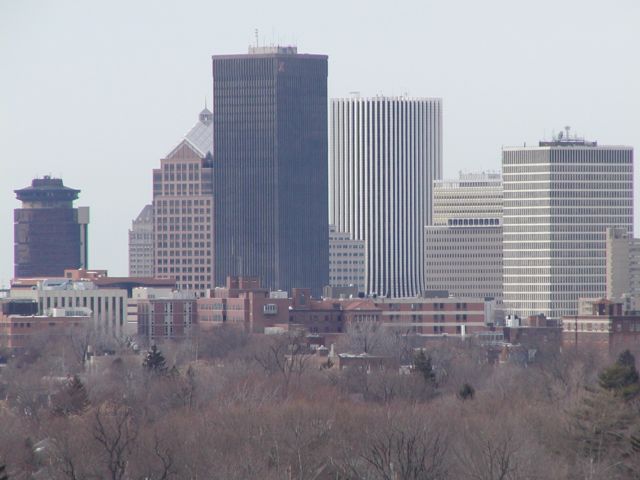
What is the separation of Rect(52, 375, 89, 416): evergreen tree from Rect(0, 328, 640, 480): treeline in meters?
0.14

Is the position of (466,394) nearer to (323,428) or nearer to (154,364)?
(323,428)

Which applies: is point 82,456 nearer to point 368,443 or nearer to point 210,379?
point 368,443

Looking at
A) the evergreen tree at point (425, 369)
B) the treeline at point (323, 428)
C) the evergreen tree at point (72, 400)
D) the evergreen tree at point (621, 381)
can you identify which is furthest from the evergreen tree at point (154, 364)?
the evergreen tree at point (621, 381)

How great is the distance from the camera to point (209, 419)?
12306cm

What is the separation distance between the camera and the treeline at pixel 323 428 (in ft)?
338

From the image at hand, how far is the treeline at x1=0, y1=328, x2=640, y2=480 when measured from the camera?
103 m

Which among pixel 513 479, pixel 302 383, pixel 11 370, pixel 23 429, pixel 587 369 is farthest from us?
pixel 11 370

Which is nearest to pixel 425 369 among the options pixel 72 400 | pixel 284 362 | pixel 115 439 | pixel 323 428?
pixel 284 362

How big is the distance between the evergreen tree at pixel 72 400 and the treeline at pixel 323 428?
5.5 inches

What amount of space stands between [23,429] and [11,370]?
245 feet

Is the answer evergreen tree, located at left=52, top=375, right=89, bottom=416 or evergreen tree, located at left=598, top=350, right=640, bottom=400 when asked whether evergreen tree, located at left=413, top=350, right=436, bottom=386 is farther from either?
evergreen tree, located at left=598, top=350, right=640, bottom=400

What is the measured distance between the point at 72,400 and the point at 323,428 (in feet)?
76.9

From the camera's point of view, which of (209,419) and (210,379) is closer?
(209,419)

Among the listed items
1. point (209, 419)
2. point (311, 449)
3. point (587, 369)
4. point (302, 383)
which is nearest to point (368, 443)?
point (311, 449)
